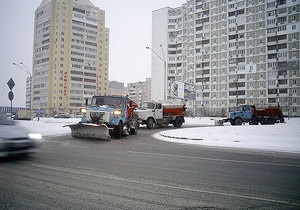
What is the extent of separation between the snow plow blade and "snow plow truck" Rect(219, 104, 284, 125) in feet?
64.0

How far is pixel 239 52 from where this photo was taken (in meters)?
76.6

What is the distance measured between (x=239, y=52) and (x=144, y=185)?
78970mm

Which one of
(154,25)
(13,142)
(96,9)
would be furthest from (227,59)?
(13,142)

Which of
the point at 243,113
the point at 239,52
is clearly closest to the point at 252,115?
the point at 243,113

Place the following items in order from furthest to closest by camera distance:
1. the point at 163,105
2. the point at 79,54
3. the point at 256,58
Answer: the point at 79,54
the point at 256,58
the point at 163,105

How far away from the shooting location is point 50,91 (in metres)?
107

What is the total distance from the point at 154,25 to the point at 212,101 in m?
44.1

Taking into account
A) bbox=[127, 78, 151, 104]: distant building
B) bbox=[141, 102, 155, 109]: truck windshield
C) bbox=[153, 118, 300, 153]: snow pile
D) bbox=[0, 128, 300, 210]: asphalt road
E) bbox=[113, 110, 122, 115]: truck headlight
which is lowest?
bbox=[153, 118, 300, 153]: snow pile

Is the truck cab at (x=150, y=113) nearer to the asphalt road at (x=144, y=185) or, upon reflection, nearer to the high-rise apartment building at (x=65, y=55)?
the asphalt road at (x=144, y=185)

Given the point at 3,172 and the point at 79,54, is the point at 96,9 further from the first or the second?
the point at 3,172

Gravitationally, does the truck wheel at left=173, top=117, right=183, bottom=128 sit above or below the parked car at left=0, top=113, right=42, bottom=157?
below

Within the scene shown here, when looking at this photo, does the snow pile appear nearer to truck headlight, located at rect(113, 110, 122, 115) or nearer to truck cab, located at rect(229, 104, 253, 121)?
truck headlight, located at rect(113, 110, 122, 115)

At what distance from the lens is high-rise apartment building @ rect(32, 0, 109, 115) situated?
10712cm

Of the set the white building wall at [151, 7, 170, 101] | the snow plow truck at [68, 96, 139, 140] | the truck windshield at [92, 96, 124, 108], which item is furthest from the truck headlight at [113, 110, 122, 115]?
the white building wall at [151, 7, 170, 101]
